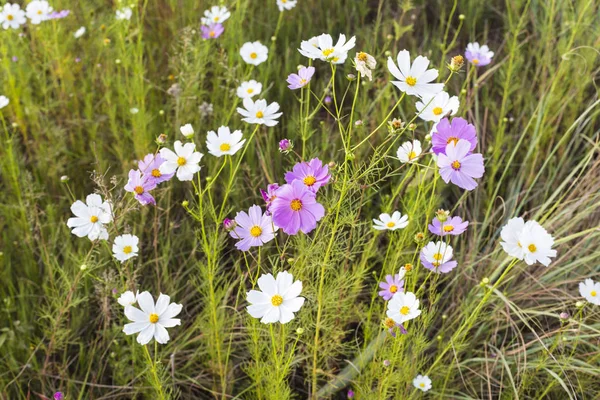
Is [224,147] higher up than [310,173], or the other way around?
[224,147]

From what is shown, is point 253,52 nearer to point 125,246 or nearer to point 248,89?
point 248,89

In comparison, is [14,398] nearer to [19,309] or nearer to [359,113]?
[19,309]

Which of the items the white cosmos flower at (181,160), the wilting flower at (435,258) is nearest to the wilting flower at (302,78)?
the white cosmos flower at (181,160)

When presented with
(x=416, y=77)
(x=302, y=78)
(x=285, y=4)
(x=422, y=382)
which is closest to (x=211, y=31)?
(x=285, y=4)

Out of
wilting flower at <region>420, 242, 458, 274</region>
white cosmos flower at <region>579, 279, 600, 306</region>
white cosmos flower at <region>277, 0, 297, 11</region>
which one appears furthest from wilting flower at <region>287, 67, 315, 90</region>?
white cosmos flower at <region>277, 0, 297, 11</region>

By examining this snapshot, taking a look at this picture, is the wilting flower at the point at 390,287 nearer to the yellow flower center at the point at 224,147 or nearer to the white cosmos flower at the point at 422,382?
the white cosmos flower at the point at 422,382
